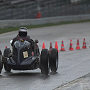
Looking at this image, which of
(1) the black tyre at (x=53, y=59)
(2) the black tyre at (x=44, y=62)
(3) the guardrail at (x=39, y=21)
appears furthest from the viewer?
(3) the guardrail at (x=39, y=21)

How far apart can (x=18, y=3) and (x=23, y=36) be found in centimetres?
2468

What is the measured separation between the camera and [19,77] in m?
14.1

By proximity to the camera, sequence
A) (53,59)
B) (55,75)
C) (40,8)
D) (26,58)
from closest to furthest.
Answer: (26,58)
(55,75)
(53,59)
(40,8)

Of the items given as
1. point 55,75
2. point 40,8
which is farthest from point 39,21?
point 55,75

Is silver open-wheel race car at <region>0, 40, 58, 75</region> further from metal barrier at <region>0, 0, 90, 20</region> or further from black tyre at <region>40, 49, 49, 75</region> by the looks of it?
metal barrier at <region>0, 0, 90, 20</region>

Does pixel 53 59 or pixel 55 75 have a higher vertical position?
pixel 53 59

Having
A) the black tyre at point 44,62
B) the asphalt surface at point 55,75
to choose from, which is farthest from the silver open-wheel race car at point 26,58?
the asphalt surface at point 55,75

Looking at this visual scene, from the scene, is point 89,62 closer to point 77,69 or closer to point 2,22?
point 77,69

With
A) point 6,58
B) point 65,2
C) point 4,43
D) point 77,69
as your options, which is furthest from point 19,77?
point 65,2

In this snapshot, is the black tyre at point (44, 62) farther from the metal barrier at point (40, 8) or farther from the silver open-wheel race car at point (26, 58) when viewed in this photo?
the metal barrier at point (40, 8)

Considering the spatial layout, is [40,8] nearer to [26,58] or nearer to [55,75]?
[55,75]

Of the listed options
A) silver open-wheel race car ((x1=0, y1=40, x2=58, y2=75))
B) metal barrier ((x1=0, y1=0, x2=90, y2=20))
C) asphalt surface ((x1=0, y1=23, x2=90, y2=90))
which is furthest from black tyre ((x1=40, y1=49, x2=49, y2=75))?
metal barrier ((x1=0, y1=0, x2=90, y2=20))

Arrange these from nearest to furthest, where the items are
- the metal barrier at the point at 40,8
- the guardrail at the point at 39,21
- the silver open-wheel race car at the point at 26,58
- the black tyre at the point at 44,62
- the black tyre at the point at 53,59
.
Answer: the silver open-wheel race car at the point at 26,58 < the black tyre at the point at 44,62 < the black tyre at the point at 53,59 < the guardrail at the point at 39,21 < the metal barrier at the point at 40,8

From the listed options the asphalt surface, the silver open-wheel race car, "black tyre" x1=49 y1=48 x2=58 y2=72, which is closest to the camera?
the asphalt surface
